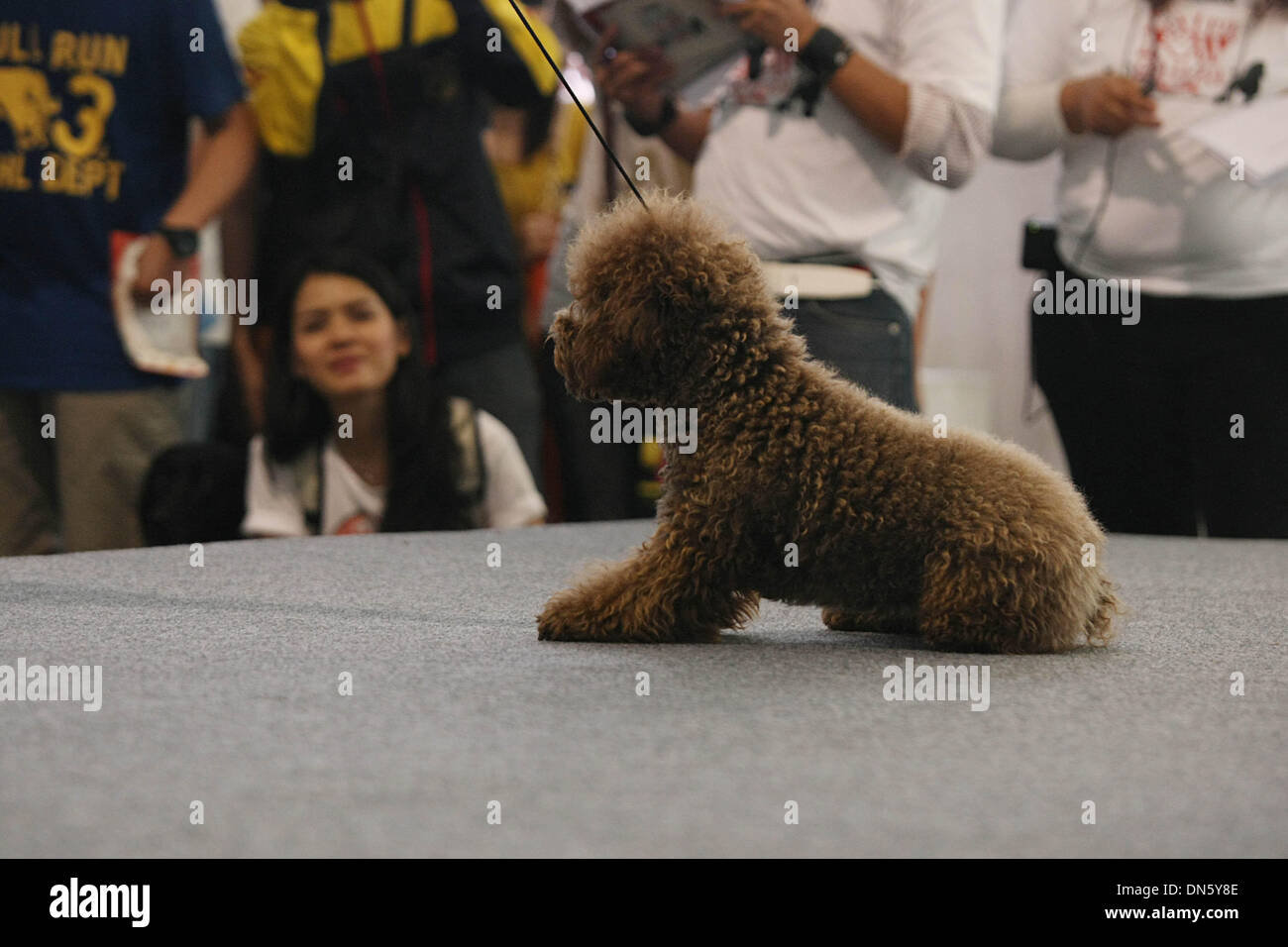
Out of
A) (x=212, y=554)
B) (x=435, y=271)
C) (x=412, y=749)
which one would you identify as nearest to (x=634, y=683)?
(x=412, y=749)

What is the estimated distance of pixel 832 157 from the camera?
208 cm

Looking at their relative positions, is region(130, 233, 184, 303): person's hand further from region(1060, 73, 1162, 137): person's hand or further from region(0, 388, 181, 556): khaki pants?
region(1060, 73, 1162, 137): person's hand

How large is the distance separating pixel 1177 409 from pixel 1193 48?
554mm

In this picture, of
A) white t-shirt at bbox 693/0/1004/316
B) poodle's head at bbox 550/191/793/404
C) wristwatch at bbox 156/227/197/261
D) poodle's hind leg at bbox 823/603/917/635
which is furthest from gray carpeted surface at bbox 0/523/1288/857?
wristwatch at bbox 156/227/197/261

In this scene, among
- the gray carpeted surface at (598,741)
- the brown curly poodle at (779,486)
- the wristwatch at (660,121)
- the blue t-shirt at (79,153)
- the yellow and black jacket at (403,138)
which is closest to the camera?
the gray carpeted surface at (598,741)

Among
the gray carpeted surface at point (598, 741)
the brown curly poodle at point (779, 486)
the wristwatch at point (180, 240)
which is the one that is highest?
the wristwatch at point (180, 240)

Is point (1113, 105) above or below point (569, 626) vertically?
above

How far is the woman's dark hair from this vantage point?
2.57 m

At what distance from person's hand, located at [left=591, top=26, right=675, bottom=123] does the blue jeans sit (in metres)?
0.44

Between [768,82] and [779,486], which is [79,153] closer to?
[768,82]

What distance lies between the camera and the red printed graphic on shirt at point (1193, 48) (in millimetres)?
2176

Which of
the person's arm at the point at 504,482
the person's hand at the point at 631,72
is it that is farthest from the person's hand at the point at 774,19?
the person's arm at the point at 504,482

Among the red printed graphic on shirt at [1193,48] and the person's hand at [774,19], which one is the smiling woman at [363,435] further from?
the red printed graphic on shirt at [1193,48]

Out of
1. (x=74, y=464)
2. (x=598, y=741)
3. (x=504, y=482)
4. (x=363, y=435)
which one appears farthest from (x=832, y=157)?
(x=74, y=464)
